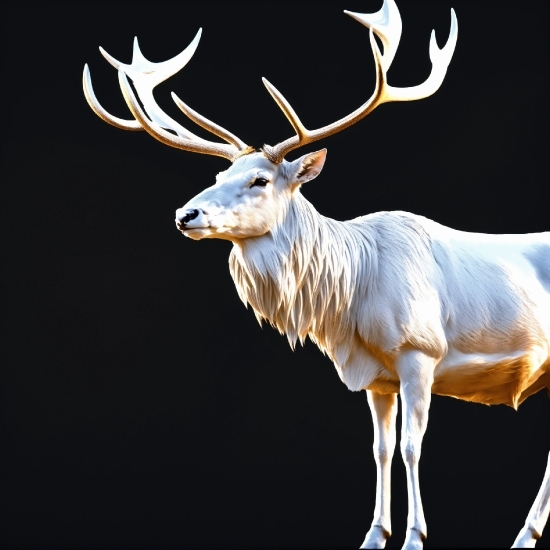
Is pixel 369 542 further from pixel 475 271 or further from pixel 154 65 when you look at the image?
pixel 154 65

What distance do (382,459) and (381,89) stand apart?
172 centimetres

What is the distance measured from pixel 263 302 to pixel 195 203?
1.97ft

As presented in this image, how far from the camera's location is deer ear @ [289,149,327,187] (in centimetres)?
631

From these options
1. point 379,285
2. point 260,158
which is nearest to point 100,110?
point 260,158

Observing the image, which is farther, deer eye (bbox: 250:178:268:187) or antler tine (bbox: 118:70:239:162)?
antler tine (bbox: 118:70:239:162)

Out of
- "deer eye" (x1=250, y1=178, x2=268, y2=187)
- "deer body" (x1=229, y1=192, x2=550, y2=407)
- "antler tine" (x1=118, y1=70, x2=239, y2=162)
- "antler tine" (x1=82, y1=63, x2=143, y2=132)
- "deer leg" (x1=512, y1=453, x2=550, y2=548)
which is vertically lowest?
"deer leg" (x1=512, y1=453, x2=550, y2=548)

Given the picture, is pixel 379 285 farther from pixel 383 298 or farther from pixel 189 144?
pixel 189 144

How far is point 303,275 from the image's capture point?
6.37m

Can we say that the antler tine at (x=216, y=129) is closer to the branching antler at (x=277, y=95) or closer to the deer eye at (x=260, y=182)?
the branching antler at (x=277, y=95)

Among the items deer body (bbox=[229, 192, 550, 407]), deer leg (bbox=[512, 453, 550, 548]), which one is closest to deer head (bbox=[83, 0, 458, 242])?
deer body (bbox=[229, 192, 550, 407])

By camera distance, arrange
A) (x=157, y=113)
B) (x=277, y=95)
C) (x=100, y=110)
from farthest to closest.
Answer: (x=157, y=113) < (x=100, y=110) < (x=277, y=95)

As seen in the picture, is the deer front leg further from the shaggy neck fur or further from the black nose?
the black nose

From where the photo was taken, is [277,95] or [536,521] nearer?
[277,95]

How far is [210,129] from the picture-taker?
21.8 ft
